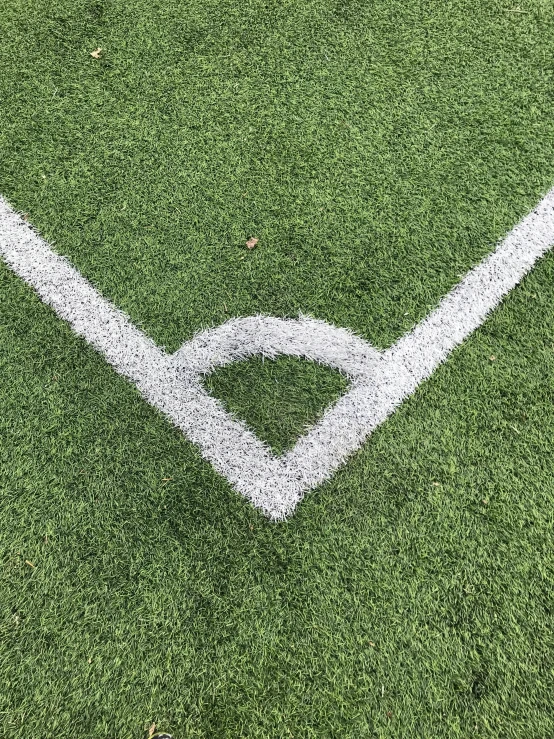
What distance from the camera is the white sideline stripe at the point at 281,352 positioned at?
188cm

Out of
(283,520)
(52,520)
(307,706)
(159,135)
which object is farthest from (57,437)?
(159,135)

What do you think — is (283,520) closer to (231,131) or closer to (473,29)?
(231,131)

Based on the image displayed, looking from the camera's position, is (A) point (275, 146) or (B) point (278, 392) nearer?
(B) point (278, 392)

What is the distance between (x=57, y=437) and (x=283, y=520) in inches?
36.1

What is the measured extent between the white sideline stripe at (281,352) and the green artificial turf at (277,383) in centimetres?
5

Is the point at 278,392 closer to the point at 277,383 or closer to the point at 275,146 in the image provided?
the point at 277,383

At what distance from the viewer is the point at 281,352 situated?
2045 mm

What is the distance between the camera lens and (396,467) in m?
1.87

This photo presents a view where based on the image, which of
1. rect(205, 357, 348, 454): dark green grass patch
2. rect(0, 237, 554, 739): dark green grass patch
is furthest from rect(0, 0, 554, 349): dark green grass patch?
rect(0, 237, 554, 739): dark green grass patch

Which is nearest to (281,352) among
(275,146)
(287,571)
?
(287,571)

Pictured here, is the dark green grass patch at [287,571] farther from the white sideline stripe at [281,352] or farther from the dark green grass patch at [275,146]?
the dark green grass patch at [275,146]

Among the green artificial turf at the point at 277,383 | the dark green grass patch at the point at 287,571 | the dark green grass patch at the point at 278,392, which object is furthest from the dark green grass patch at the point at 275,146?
the dark green grass patch at the point at 287,571

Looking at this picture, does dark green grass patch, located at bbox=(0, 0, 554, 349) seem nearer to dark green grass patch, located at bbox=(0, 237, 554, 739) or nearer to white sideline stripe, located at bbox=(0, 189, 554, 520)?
white sideline stripe, located at bbox=(0, 189, 554, 520)

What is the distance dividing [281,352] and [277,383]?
0.13m
